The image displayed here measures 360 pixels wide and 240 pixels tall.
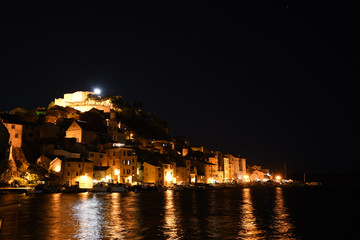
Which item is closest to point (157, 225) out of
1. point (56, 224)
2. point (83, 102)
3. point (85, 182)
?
point (56, 224)

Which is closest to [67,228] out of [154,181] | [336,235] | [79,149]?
[336,235]

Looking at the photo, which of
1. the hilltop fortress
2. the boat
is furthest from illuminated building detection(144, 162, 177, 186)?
the hilltop fortress

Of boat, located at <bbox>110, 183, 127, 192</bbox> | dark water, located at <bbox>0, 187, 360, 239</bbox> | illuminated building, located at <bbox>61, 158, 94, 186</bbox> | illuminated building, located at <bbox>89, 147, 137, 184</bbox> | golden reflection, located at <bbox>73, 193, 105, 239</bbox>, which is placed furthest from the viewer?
illuminated building, located at <bbox>89, 147, 137, 184</bbox>

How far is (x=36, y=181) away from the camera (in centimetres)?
5947

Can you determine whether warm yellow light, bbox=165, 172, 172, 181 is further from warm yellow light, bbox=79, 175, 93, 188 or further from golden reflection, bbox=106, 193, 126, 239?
golden reflection, bbox=106, 193, 126, 239

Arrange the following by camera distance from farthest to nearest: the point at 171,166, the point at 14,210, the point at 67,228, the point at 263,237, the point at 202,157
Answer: the point at 202,157 < the point at 171,166 < the point at 14,210 < the point at 67,228 < the point at 263,237

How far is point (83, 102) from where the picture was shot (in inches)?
3959

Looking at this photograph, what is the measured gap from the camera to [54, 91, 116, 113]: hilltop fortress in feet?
324

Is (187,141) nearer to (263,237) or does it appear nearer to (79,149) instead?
(79,149)

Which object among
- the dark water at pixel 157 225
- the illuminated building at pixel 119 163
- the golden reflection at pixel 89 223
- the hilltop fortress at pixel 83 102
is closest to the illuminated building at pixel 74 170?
the illuminated building at pixel 119 163

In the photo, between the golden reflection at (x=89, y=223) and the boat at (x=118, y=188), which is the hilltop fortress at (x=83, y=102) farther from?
the golden reflection at (x=89, y=223)

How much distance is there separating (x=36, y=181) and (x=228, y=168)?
81.1m

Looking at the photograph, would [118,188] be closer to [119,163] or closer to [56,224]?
[119,163]

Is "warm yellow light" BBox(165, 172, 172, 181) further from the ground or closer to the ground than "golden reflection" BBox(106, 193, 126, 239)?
further from the ground
